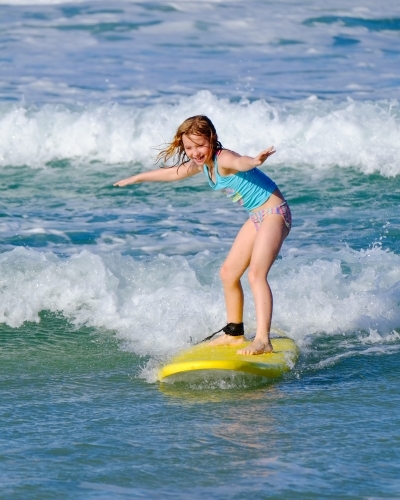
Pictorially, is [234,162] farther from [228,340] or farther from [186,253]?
[186,253]

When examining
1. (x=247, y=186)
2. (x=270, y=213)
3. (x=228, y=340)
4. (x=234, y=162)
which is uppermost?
(x=234, y=162)

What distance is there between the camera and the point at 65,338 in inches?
283

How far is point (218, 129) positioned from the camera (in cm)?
1452

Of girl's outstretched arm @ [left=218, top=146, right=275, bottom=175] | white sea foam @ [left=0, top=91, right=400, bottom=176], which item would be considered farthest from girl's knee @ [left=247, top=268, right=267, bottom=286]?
white sea foam @ [left=0, top=91, right=400, bottom=176]

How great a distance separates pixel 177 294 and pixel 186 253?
5.16 feet

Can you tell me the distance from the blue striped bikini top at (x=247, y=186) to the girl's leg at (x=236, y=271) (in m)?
0.16

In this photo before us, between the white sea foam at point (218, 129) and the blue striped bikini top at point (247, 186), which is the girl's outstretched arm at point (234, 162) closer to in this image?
the blue striped bikini top at point (247, 186)

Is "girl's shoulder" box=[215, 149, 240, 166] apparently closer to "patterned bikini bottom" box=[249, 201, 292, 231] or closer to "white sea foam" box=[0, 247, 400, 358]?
"patterned bikini bottom" box=[249, 201, 292, 231]

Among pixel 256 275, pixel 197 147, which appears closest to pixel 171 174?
pixel 197 147

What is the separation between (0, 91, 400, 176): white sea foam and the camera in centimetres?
1357

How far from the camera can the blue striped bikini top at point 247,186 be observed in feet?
19.9

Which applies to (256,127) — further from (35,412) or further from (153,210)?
(35,412)

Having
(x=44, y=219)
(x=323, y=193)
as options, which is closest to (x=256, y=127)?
(x=323, y=193)

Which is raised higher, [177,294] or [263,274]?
[263,274]
